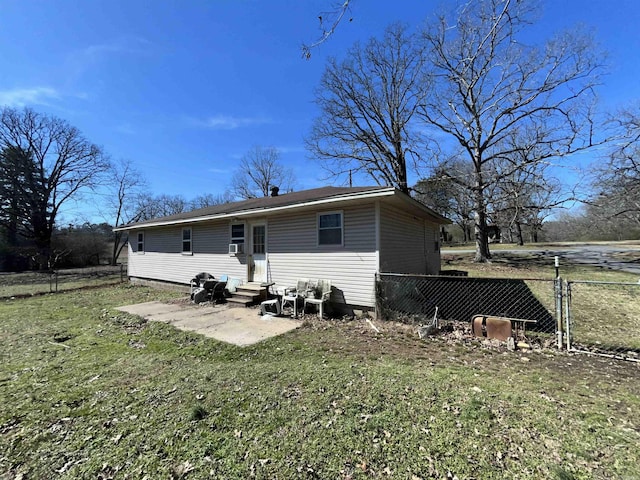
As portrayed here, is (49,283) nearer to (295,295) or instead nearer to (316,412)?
(295,295)

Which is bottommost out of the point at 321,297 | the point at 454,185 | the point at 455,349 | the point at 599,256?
the point at 455,349

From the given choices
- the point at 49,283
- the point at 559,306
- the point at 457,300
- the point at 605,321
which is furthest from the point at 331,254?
the point at 49,283

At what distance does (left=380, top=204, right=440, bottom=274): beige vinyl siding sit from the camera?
708 cm

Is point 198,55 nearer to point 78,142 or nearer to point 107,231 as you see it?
point 78,142

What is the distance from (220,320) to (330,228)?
11.6 feet

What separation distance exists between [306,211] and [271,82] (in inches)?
269

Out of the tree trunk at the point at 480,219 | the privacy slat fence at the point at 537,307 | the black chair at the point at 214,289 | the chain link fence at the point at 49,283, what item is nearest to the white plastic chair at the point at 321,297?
the privacy slat fence at the point at 537,307

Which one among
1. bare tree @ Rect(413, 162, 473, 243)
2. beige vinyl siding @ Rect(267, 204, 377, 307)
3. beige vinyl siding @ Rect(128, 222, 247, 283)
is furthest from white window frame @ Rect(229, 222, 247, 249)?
bare tree @ Rect(413, 162, 473, 243)

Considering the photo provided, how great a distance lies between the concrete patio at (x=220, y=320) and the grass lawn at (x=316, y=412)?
2.20ft

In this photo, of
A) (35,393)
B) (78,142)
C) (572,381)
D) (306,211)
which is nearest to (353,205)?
(306,211)

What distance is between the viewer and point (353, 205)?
698cm

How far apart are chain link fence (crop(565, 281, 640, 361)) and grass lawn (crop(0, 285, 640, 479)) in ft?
2.21

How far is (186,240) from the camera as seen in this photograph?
38.8 feet

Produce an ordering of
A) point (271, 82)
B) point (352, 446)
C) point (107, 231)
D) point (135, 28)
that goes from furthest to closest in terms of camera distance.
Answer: point (107, 231) < point (271, 82) < point (135, 28) < point (352, 446)
